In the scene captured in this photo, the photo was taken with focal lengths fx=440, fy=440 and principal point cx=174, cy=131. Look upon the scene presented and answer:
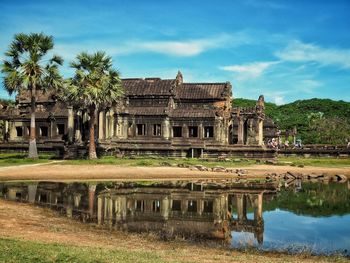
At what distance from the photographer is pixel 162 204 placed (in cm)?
2280

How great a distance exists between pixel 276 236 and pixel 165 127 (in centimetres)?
3958

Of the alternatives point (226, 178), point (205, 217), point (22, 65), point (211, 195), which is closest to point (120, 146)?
point (22, 65)

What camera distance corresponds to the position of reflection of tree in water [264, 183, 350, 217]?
→ 74.0 feet

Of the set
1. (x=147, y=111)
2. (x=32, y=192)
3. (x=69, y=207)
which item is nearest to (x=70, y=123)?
(x=147, y=111)

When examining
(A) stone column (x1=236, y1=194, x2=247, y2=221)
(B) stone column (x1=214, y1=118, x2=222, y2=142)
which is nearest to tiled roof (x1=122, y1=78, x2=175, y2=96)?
(B) stone column (x1=214, y1=118, x2=222, y2=142)

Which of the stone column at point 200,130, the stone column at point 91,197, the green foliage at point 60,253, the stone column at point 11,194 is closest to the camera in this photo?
the green foliage at point 60,253

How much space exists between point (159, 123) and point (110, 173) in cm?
2106

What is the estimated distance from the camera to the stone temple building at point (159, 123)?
51.7 metres

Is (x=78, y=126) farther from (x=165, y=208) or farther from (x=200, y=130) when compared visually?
(x=165, y=208)

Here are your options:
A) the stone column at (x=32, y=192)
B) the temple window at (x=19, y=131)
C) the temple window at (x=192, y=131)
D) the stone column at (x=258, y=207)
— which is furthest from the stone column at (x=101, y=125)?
the stone column at (x=258, y=207)

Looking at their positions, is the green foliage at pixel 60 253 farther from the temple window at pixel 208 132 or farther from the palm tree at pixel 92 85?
the temple window at pixel 208 132

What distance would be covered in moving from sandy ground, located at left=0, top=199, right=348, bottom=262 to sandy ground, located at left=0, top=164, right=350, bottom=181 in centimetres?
1562

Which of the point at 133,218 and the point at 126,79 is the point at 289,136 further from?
the point at 133,218

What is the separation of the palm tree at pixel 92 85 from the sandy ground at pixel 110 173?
7.81 m
